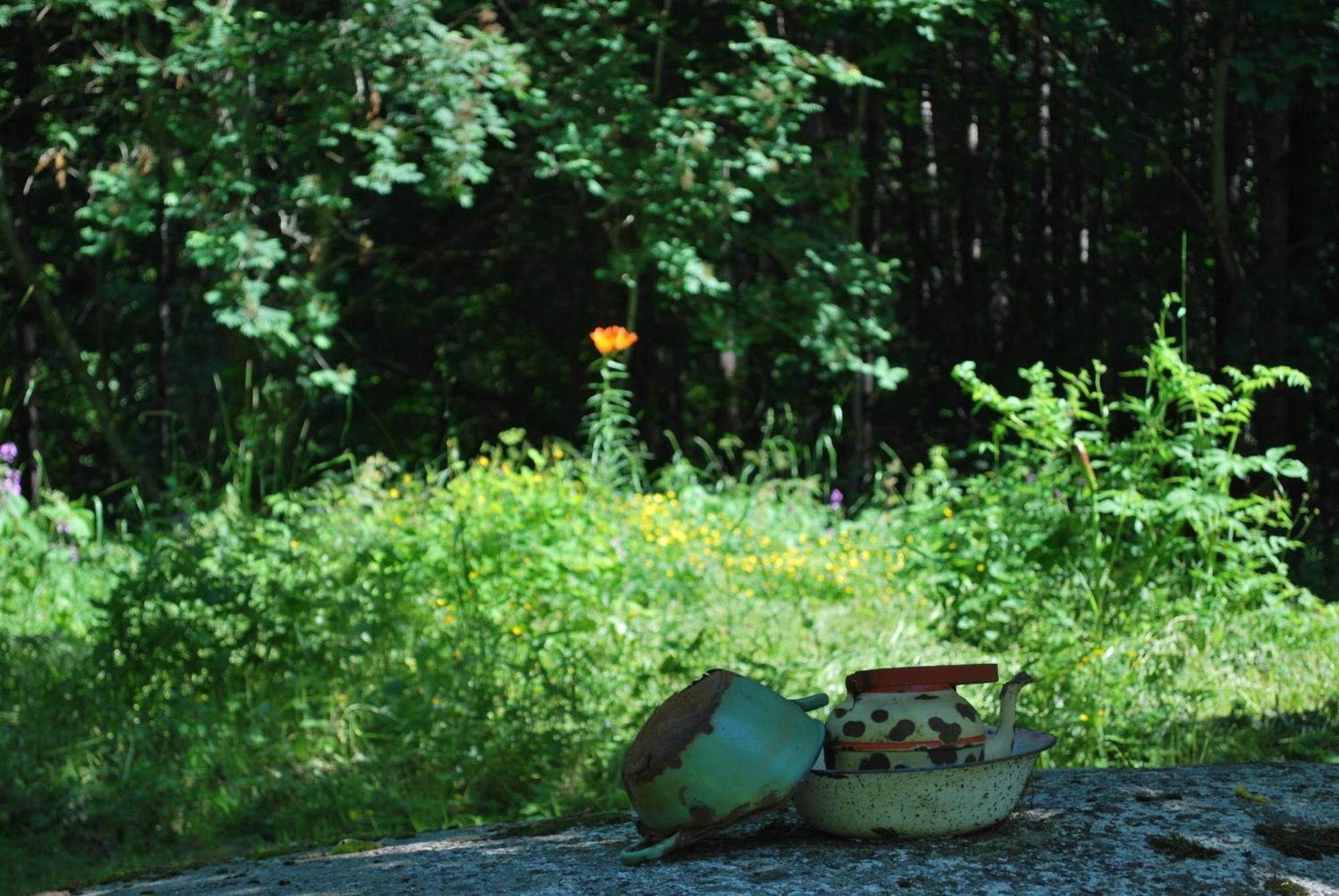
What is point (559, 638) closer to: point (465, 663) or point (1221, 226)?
point (465, 663)

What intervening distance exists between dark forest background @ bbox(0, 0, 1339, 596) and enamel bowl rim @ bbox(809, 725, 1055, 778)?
354cm

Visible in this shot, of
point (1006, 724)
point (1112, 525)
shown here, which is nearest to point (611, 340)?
point (1112, 525)

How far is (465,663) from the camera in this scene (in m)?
4.86

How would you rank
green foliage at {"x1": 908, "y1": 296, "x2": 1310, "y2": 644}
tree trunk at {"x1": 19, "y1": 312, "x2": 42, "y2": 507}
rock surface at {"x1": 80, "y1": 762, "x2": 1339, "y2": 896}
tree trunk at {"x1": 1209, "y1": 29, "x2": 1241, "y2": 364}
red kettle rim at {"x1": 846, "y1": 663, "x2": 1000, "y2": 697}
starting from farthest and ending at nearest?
tree trunk at {"x1": 19, "y1": 312, "x2": 42, "y2": 507} < tree trunk at {"x1": 1209, "y1": 29, "x2": 1241, "y2": 364} < green foliage at {"x1": 908, "y1": 296, "x2": 1310, "y2": 644} < red kettle rim at {"x1": 846, "y1": 663, "x2": 1000, "y2": 697} < rock surface at {"x1": 80, "y1": 762, "x2": 1339, "y2": 896}

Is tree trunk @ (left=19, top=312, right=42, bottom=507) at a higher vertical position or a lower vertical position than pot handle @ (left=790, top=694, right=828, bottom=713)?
higher

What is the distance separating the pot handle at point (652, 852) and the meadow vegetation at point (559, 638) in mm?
1519

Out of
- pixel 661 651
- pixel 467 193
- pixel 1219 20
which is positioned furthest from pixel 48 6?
pixel 1219 20

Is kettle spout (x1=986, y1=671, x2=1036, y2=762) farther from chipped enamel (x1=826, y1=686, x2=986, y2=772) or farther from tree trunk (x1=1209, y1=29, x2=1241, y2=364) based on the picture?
tree trunk (x1=1209, y1=29, x2=1241, y2=364)

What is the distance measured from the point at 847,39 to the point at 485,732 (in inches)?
248

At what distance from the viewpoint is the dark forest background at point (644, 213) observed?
7.39m

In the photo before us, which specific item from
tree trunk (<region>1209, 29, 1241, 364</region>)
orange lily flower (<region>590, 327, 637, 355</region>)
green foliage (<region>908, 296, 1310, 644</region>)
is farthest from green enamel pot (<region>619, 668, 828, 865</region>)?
tree trunk (<region>1209, 29, 1241, 364</region>)

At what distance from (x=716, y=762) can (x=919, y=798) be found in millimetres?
404

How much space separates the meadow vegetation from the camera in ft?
14.6

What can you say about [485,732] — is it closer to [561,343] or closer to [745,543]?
[745,543]
